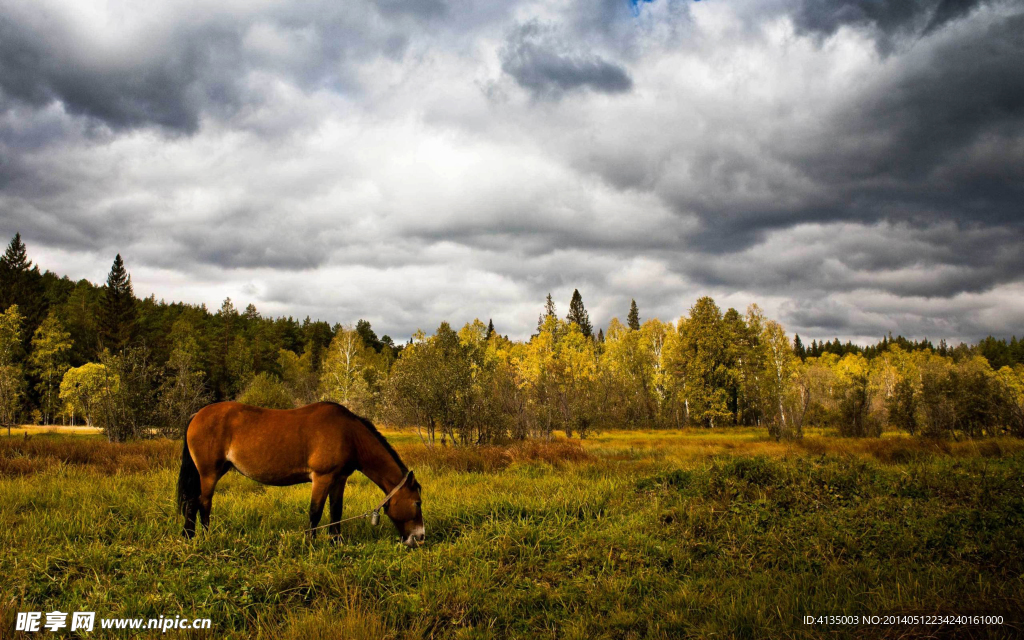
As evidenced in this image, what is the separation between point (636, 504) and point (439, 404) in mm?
16789

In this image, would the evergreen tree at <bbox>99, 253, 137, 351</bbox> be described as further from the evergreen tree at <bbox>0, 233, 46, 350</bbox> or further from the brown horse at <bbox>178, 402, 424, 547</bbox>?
the brown horse at <bbox>178, 402, 424, 547</bbox>

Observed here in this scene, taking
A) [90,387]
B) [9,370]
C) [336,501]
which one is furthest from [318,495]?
[9,370]

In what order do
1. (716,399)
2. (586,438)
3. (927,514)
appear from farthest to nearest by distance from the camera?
1. (716,399)
2. (586,438)
3. (927,514)

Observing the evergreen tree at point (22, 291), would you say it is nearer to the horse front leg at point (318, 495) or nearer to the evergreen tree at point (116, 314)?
the evergreen tree at point (116, 314)

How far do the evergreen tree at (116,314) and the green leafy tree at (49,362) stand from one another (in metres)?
4.87

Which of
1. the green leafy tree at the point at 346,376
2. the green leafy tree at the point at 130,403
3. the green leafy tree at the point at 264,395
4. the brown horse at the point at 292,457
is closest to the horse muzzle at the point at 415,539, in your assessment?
the brown horse at the point at 292,457

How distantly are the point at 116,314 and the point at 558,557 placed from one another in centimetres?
8042

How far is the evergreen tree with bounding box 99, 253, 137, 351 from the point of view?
212ft

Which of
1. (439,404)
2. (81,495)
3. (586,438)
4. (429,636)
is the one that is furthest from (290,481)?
(586,438)

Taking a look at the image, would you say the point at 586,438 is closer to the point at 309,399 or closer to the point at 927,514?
the point at 927,514

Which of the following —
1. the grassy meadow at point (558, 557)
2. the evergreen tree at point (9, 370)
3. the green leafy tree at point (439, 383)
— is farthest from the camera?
the evergreen tree at point (9, 370)

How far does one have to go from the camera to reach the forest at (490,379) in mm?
27172

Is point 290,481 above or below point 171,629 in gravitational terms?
above

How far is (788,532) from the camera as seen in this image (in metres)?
7.69
